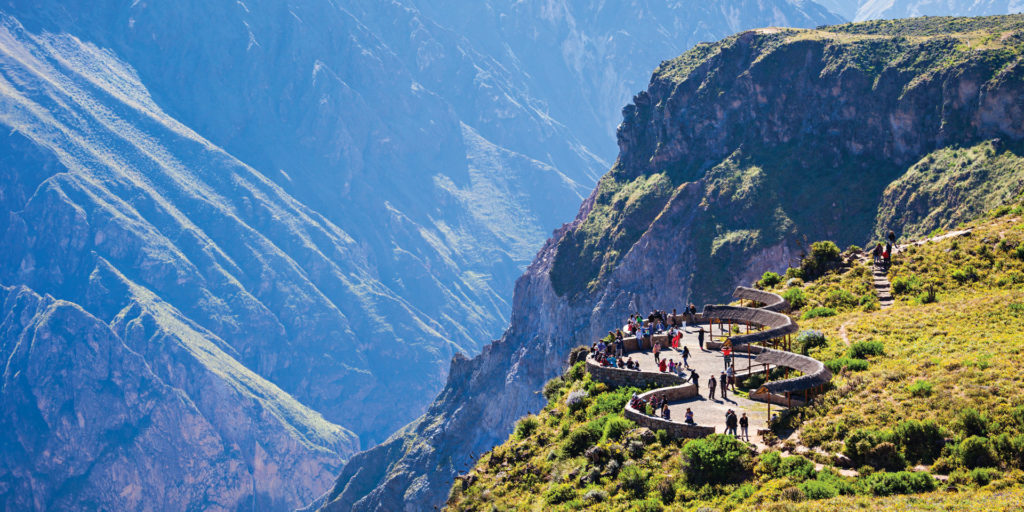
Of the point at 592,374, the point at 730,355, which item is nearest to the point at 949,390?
the point at 730,355

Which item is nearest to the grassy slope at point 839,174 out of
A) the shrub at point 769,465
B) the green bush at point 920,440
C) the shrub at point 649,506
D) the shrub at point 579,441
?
the shrub at point 579,441

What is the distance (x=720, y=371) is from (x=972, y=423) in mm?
18085

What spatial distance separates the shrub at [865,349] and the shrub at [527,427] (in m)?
19.4

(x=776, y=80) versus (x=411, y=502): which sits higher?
(x=776, y=80)

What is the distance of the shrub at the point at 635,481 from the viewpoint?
46594mm

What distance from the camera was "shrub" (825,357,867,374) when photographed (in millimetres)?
52209

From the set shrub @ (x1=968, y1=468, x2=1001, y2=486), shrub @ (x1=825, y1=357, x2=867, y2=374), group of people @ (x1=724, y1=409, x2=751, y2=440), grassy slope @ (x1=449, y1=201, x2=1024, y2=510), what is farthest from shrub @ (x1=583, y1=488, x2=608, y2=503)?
shrub @ (x1=968, y1=468, x2=1001, y2=486)

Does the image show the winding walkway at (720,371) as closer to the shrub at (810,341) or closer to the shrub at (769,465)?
the shrub at (810,341)

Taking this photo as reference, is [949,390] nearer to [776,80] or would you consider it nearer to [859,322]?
[859,322]

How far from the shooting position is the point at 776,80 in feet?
611

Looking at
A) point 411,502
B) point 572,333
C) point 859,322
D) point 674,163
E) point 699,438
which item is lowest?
point 699,438

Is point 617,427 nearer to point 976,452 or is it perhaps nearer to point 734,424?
point 734,424

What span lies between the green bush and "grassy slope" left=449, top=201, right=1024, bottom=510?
55 mm

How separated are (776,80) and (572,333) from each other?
186 ft
